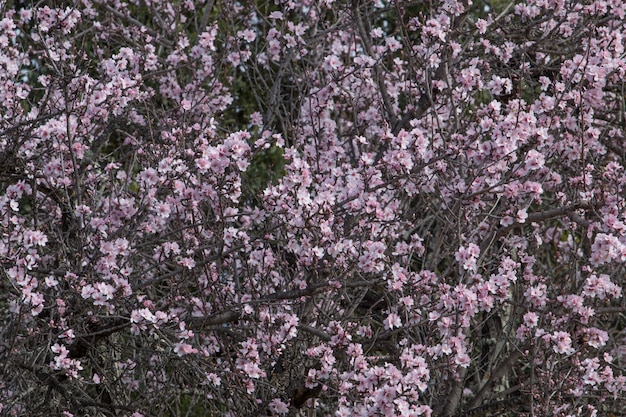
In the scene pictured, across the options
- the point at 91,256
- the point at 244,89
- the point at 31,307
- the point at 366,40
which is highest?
the point at 244,89

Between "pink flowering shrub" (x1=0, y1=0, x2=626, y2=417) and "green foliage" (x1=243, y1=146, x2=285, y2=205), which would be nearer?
"pink flowering shrub" (x1=0, y1=0, x2=626, y2=417)

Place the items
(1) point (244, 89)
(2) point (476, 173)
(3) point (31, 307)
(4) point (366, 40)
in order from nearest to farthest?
(3) point (31, 307), (2) point (476, 173), (4) point (366, 40), (1) point (244, 89)

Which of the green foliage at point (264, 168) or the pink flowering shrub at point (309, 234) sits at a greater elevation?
the green foliage at point (264, 168)

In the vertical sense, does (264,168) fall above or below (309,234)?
above

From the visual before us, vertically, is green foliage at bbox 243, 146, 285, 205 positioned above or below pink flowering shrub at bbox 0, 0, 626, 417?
above

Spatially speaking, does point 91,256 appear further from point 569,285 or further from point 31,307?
point 569,285

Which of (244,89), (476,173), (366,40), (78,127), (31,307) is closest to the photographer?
(31,307)

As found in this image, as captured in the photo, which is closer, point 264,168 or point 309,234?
point 309,234

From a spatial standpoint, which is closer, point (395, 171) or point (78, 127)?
point (395, 171)

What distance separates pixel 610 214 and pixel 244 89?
17.8 ft

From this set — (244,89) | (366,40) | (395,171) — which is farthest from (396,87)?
(244,89)

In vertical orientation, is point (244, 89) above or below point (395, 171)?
above

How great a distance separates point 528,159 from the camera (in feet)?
14.6

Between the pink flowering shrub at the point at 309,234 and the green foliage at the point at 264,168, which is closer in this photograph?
the pink flowering shrub at the point at 309,234
